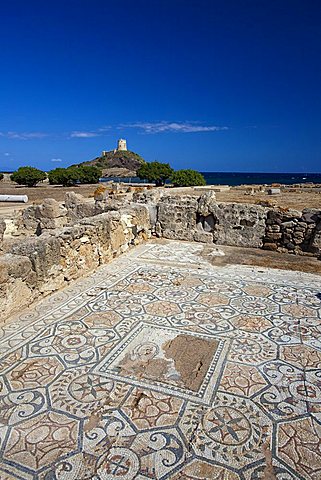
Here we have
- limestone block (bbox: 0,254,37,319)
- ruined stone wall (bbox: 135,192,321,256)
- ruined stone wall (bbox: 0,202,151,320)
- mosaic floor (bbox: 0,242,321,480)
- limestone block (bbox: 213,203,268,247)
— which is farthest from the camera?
limestone block (bbox: 213,203,268,247)

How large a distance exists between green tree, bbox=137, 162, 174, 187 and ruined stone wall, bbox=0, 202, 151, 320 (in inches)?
1204

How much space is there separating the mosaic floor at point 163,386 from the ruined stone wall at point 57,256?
270 mm

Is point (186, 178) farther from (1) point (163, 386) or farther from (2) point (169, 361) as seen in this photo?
(1) point (163, 386)

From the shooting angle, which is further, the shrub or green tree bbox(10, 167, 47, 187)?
the shrub

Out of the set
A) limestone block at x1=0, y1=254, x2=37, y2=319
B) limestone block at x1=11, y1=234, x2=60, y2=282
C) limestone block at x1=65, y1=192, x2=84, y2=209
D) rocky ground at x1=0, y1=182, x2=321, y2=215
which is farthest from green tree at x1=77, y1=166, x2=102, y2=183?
limestone block at x1=0, y1=254, x2=37, y2=319

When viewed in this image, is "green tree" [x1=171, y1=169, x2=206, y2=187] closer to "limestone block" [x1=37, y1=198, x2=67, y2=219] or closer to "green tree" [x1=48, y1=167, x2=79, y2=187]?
"green tree" [x1=48, y1=167, x2=79, y2=187]

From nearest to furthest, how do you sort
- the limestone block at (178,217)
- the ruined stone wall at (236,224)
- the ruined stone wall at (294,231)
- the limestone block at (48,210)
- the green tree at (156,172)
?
1. the ruined stone wall at (294,231)
2. the ruined stone wall at (236,224)
3. the limestone block at (178,217)
4. the limestone block at (48,210)
5. the green tree at (156,172)

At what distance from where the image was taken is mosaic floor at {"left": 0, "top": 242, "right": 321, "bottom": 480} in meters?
2.00

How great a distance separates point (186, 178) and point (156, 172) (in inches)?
239

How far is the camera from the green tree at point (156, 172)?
37.0 meters

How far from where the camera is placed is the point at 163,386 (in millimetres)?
2664

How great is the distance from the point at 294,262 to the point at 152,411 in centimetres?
491

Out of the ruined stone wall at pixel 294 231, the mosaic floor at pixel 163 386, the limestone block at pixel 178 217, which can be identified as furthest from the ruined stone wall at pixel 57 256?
the ruined stone wall at pixel 294 231

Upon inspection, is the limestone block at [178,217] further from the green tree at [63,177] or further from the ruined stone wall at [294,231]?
the green tree at [63,177]
